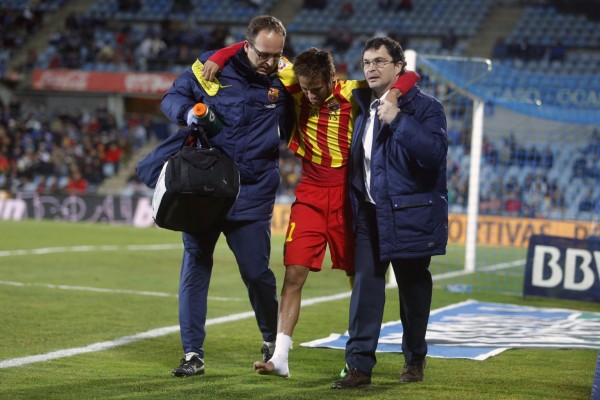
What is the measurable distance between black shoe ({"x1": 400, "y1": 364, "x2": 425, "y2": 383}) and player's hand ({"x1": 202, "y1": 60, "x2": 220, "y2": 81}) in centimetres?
209

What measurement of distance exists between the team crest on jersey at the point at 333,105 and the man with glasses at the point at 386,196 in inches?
9.5

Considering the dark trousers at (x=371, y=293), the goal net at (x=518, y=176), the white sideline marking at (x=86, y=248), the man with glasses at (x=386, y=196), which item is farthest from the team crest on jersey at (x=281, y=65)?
the white sideline marking at (x=86, y=248)

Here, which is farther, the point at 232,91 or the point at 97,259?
the point at 97,259

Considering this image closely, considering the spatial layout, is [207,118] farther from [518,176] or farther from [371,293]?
[518,176]

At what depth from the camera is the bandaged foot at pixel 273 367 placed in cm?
585

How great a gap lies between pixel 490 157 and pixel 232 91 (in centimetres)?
1490

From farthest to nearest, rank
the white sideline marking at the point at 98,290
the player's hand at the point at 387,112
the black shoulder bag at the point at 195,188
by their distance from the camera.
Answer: the white sideline marking at the point at 98,290 < the black shoulder bag at the point at 195,188 < the player's hand at the point at 387,112

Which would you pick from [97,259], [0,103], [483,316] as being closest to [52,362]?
[483,316]

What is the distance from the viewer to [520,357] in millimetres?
7391

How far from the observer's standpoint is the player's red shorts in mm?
6109

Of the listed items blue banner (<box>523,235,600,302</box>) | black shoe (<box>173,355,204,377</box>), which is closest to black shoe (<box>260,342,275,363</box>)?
black shoe (<box>173,355,204,377</box>)

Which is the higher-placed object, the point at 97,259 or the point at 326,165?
the point at 326,165

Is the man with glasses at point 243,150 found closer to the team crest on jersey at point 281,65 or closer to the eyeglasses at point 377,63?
the team crest on jersey at point 281,65

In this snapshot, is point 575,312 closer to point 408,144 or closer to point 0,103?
point 408,144
